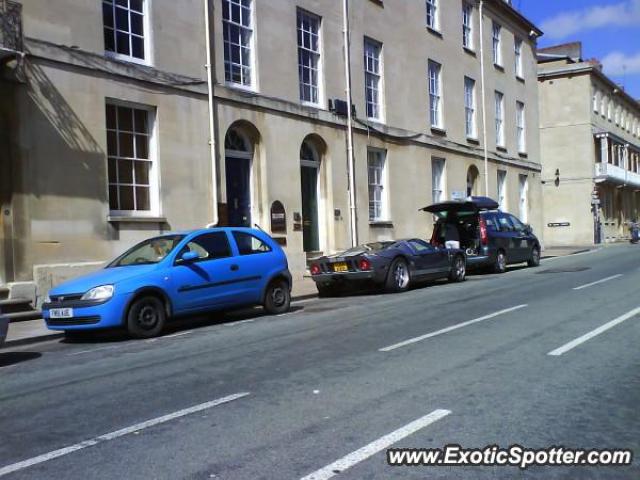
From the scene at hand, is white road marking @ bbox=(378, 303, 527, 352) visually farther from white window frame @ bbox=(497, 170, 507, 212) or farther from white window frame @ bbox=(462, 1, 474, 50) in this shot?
white window frame @ bbox=(497, 170, 507, 212)

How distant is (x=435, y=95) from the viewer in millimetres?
26188

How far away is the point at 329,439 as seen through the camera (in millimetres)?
4398

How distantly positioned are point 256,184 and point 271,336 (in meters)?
9.07

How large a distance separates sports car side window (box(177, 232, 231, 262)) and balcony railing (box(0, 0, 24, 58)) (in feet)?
15.7

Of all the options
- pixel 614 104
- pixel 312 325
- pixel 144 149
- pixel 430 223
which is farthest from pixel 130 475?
pixel 614 104

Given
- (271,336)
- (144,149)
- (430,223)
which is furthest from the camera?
(430,223)

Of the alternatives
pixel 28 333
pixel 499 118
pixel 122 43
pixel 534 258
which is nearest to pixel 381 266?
pixel 28 333

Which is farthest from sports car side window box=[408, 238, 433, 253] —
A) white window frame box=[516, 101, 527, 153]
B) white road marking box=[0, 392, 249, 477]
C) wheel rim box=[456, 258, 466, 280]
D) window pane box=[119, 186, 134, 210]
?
white window frame box=[516, 101, 527, 153]

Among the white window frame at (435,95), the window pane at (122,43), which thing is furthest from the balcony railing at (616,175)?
the window pane at (122,43)

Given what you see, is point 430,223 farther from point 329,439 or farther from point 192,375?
point 329,439

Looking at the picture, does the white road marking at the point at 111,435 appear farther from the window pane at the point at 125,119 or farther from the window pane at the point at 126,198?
the window pane at the point at 125,119

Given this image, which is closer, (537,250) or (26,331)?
(26,331)

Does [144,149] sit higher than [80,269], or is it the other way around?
[144,149]

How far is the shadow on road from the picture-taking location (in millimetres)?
8094
